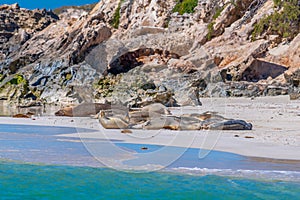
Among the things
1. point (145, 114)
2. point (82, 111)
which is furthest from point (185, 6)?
point (145, 114)

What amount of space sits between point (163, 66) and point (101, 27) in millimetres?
10449

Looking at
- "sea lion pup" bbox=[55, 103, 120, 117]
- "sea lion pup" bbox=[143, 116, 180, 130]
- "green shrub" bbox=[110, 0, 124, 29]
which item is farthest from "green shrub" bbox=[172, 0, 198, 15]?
"sea lion pup" bbox=[143, 116, 180, 130]

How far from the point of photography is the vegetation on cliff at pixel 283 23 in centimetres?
2941

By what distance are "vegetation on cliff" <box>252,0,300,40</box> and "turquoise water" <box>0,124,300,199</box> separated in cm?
2510

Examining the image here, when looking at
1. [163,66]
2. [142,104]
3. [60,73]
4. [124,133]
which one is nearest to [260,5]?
[163,66]

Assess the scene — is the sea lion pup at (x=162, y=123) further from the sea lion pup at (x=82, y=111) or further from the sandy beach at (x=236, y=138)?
the sea lion pup at (x=82, y=111)

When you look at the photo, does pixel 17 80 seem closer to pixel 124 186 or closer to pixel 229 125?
pixel 229 125

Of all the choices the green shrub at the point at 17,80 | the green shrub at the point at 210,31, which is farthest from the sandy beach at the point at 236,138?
the green shrub at the point at 210,31

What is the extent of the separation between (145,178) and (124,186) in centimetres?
34

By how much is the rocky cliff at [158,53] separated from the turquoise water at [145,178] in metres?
10.6

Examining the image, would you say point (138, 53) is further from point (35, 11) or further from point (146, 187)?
point (146, 187)

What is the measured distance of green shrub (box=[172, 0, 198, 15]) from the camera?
4172 cm

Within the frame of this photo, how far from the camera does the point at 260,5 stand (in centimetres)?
3512

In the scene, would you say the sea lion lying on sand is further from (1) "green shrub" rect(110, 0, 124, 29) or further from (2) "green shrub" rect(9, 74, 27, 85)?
(1) "green shrub" rect(110, 0, 124, 29)
